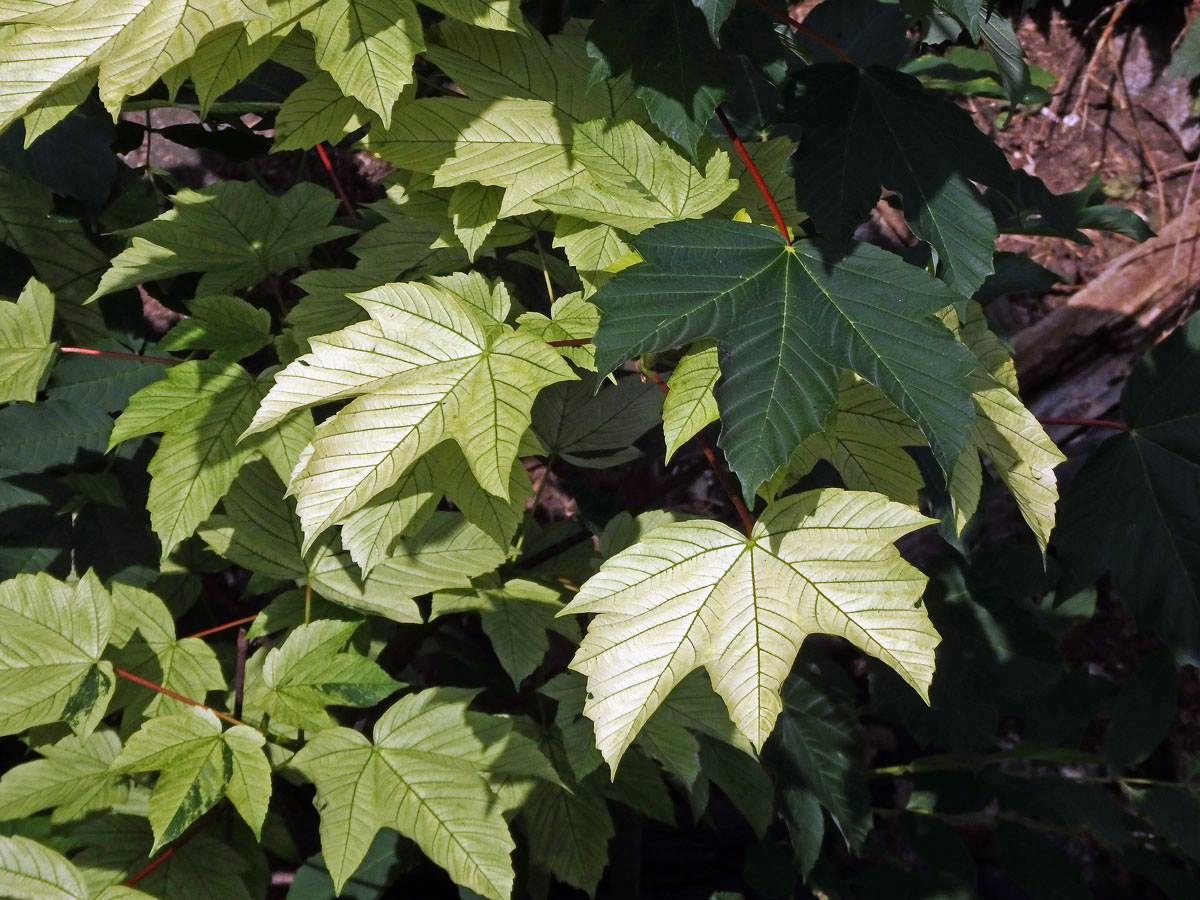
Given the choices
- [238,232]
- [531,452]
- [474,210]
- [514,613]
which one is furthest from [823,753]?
[238,232]

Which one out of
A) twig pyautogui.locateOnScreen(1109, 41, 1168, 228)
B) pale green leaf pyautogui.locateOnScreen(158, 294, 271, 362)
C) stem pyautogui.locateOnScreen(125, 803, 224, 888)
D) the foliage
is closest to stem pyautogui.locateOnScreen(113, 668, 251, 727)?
the foliage

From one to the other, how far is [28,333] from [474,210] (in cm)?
50

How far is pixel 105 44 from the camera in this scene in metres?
0.72

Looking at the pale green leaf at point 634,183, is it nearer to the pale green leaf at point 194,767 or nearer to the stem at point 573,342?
the stem at point 573,342

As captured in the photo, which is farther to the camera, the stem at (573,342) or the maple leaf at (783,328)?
the stem at (573,342)

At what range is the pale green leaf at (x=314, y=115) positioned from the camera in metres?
0.90

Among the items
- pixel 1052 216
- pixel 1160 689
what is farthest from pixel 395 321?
pixel 1160 689

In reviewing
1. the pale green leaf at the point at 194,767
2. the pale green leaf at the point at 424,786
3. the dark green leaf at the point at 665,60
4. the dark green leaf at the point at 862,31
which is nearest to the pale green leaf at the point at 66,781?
the pale green leaf at the point at 194,767

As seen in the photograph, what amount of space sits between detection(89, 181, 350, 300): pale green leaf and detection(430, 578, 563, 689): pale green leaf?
1.36 feet

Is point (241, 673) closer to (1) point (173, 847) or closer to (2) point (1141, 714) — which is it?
(1) point (173, 847)

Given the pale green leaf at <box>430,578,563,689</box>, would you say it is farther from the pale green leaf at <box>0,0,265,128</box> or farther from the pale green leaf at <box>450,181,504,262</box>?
the pale green leaf at <box>0,0,265,128</box>

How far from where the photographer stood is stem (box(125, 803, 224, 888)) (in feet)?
3.20

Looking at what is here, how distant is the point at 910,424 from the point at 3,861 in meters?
0.91

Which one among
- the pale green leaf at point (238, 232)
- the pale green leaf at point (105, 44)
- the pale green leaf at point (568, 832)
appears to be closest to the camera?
the pale green leaf at point (105, 44)
